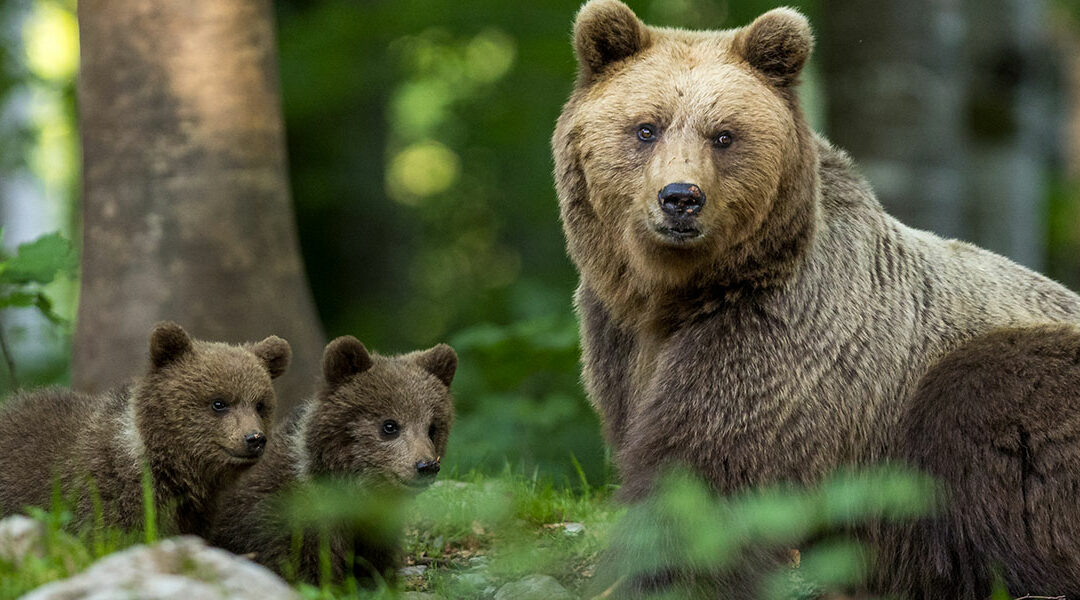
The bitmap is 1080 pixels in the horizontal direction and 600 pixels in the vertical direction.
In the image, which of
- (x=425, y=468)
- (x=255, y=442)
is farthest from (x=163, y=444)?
(x=425, y=468)

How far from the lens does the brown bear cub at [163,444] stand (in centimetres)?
487

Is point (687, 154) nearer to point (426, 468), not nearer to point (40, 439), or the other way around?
point (426, 468)

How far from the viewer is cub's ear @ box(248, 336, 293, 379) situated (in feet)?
17.6

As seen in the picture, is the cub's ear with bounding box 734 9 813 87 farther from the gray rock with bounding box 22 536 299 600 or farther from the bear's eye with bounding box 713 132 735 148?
the gray rock with bounding box 22 536 299 600

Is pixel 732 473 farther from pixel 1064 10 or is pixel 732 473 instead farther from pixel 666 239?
pixel 1064 10

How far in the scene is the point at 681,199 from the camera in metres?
4.68

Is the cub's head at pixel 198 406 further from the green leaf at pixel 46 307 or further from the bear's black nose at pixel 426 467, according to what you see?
the green leaf at pixel 46 307

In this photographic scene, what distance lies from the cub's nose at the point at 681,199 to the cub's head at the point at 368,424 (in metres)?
1.40

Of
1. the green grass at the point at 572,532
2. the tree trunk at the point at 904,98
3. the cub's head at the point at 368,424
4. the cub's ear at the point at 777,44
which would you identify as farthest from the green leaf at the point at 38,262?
the tree trunk at the point at 904,98

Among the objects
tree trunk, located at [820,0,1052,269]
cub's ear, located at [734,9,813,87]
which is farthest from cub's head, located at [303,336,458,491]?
tree trunk, located at [820,0,1052,269]

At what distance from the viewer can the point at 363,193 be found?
13.0 meters

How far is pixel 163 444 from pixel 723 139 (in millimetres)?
2495

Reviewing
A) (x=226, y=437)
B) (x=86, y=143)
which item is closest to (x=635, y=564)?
(x=226, y=437)

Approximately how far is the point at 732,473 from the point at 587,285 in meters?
1.20
